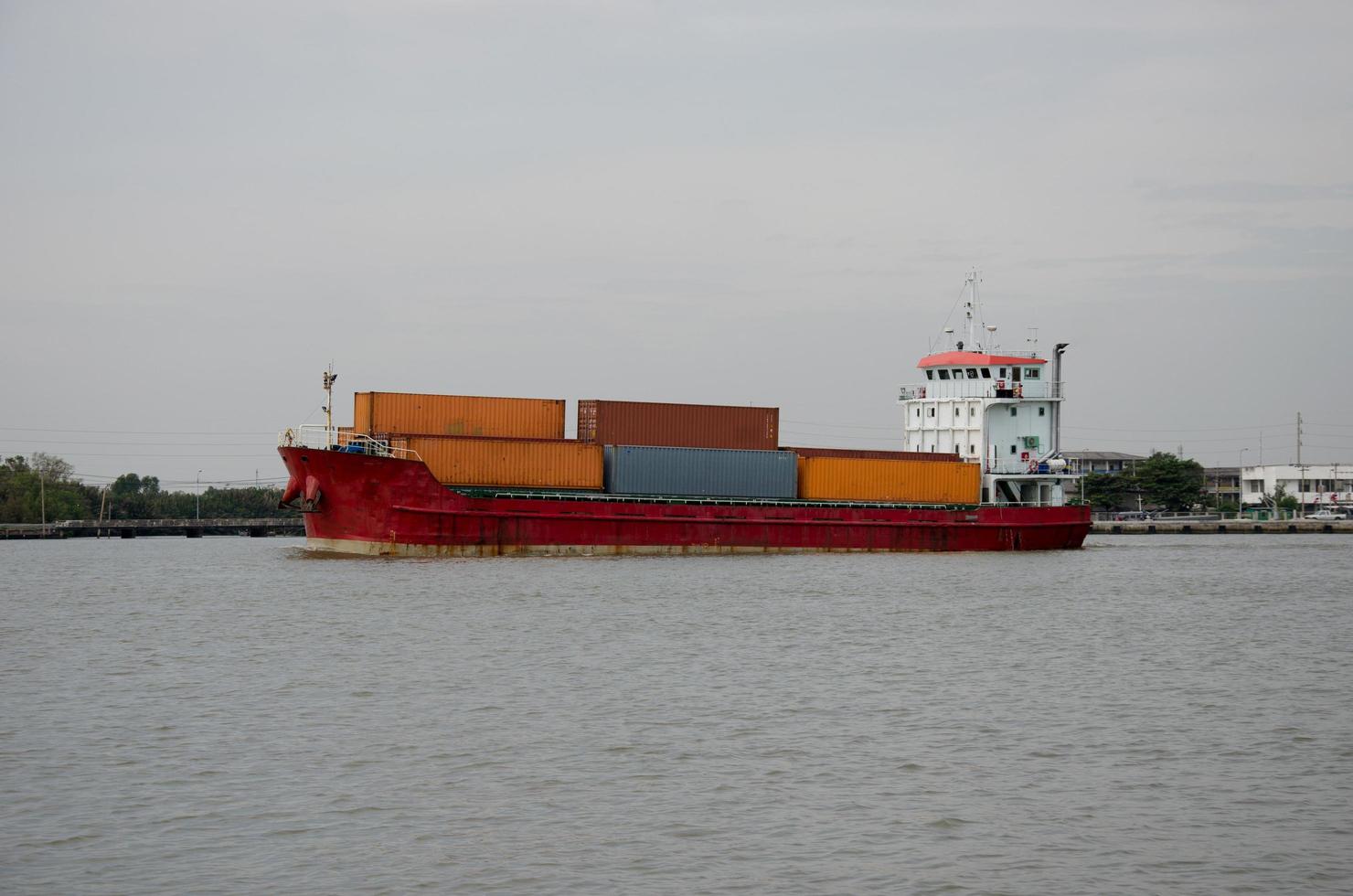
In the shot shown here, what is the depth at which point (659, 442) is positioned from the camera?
47.6 metres

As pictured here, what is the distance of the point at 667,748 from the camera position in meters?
16.0

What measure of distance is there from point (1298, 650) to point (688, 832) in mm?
17123

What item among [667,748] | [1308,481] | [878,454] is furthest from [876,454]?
[1308,481]

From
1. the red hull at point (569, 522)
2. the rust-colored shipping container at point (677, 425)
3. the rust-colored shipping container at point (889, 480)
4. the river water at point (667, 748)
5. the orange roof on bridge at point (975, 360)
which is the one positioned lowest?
the river water at point (667, 748)

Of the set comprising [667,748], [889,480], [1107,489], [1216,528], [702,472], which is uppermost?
[1107,489]

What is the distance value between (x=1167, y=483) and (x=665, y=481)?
8635cm

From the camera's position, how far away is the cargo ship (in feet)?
140

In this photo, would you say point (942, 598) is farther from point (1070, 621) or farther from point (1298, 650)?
point (1298, 650)

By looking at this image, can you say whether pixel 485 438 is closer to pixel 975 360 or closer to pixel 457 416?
pixel 457 416

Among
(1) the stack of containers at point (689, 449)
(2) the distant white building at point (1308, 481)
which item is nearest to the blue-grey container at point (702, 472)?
(1) the stack of containers at point (689, 449)

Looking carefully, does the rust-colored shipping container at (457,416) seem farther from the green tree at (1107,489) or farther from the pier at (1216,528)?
the green tree at (1107,489)

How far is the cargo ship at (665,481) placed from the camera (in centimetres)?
4256

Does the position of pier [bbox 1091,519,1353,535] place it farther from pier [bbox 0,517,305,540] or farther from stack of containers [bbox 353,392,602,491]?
stack of containers [bbox 353,392,602,491]

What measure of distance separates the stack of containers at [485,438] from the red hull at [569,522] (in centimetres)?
84
